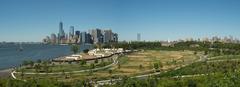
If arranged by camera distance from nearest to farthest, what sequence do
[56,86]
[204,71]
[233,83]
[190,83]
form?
[233,83]
[56,86]
[190,83]
[204,71]

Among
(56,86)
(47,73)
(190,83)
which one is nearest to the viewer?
(56,86)

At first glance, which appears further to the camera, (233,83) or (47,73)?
(47,73)

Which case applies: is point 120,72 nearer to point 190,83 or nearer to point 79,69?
point 79,69

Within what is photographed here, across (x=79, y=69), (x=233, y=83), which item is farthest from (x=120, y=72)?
(x=233, y=83)

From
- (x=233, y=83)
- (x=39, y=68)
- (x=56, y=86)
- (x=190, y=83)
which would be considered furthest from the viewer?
(x=39, y=68)

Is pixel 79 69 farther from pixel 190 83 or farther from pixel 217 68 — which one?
pixel 190 83

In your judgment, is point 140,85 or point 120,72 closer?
point 140,85

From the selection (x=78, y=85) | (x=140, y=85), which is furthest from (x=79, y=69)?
(x=140, y=85)

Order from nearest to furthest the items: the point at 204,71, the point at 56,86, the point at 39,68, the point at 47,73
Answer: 1. the point at 56,86
2. the point at 204,71
3. the point at 47,73
4. the point at 39,68
